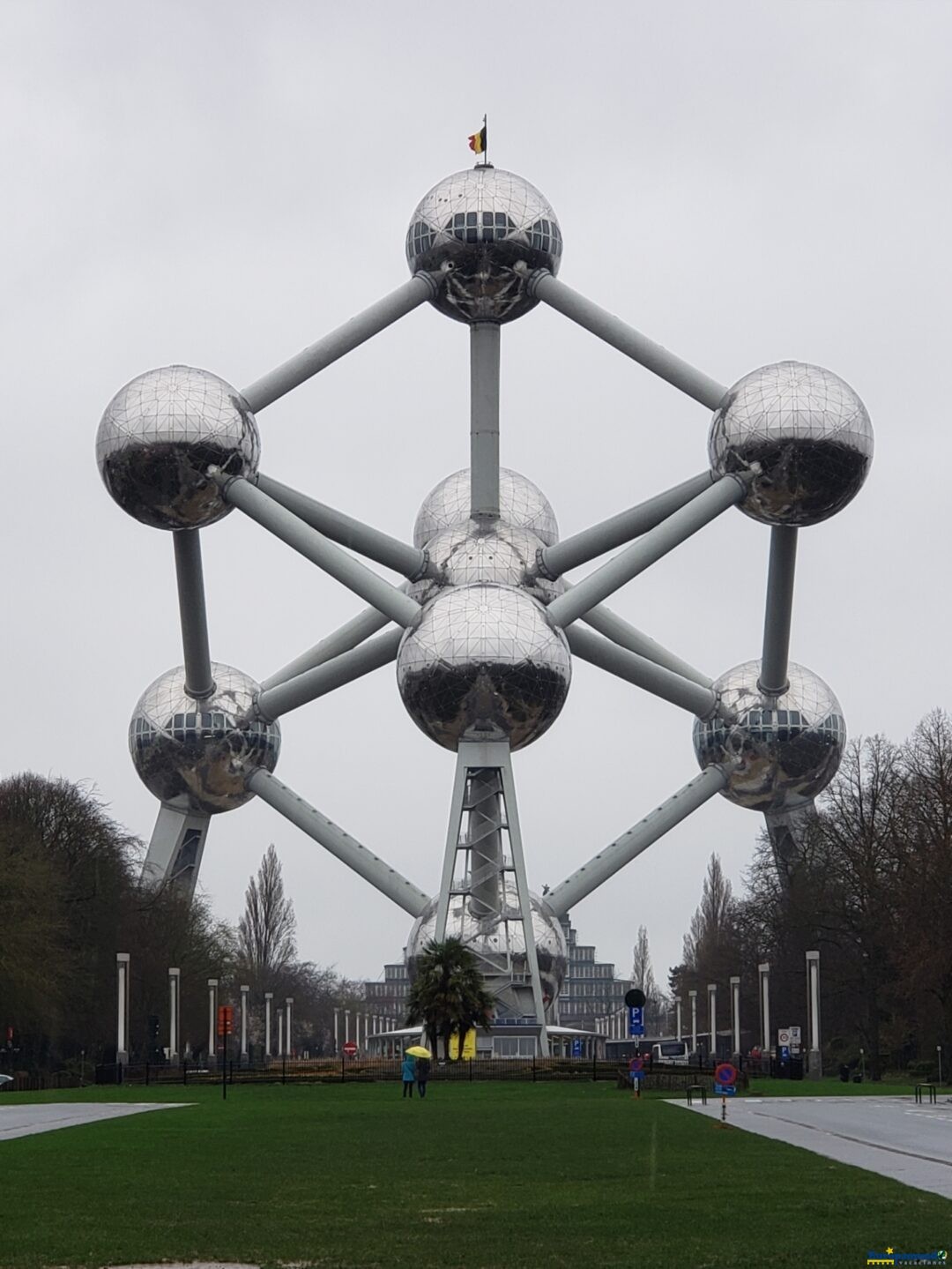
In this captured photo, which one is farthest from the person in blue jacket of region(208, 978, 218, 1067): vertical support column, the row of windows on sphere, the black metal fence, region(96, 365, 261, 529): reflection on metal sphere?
region(208, 978, 218, 1067): vertical support column

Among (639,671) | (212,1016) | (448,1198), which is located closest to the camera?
(448,1198)

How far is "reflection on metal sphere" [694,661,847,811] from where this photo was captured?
49125 millimetres

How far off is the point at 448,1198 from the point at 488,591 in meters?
28.7

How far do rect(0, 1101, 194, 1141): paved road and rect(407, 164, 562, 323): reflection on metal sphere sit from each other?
2063 centimetres

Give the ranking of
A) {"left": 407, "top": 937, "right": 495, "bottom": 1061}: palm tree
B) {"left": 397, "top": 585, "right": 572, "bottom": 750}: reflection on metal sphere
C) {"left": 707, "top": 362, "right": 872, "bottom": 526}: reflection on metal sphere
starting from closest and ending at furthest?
{"left": 397, "top": 585, "right": 572, "bottom": 750}: reflection on metal sphere, {"left": 407, "top": 937, "right": 495, "bottom": 1061}: palm tree, {"left": 707, "top": 362, "right": 872, "bottom": 526}: reflection on metal sphere

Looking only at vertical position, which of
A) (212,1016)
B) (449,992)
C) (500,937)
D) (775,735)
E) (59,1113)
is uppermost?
(775,735)

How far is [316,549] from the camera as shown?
41.0 meters

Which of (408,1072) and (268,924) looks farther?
(268,924)

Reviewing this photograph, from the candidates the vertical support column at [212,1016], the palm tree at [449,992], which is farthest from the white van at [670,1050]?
the palm tree at [449,992]

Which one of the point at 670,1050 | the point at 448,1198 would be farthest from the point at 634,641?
the point at 448,1198

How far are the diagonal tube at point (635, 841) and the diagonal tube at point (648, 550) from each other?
8316mm

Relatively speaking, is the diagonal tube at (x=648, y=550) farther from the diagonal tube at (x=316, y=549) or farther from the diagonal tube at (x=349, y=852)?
the diagonal tube at (x=349, y=852)

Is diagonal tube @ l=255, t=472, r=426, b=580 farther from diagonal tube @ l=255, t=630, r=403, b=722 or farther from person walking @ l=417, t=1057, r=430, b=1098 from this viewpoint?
person walking @ l=417, t=1057, r=430, b=1098

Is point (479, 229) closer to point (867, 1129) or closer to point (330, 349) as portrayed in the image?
point (330, 349)
